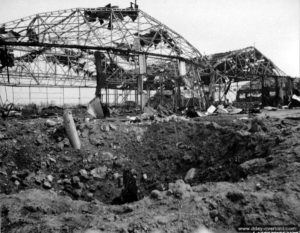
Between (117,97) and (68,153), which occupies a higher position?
(117,97)

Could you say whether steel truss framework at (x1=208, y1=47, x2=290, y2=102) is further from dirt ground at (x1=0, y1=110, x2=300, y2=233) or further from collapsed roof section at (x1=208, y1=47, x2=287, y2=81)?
dirt ground at (x1=0, y1=110, x2=300, y2=233)

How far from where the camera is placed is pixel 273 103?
22078 millimetres

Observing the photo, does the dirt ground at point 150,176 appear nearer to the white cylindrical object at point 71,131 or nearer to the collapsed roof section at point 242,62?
the white cylindrical object at point 71,131

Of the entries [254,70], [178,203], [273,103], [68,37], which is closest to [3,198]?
[178,203]

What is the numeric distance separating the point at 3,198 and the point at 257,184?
5071 millimetres

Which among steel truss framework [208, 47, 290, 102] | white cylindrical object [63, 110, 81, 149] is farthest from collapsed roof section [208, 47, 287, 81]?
white cylindrical object [63, 110, 81, 149]

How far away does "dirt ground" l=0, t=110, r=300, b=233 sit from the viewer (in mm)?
4168

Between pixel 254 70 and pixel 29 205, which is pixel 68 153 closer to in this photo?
pixel 29 205

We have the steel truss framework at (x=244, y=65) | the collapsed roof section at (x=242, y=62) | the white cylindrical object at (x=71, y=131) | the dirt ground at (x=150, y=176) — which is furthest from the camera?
the collapsed roof section at (x=242, y=62)

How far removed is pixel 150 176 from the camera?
784cm

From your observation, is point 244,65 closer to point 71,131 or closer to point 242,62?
point 242,62

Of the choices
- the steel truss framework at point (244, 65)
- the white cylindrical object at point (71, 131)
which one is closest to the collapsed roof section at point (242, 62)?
the steel truss framework at point (244, 65)

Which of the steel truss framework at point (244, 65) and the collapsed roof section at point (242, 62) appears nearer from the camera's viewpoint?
the steel truss framework at point (244, 65)

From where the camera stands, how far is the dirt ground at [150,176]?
13.7 ft
